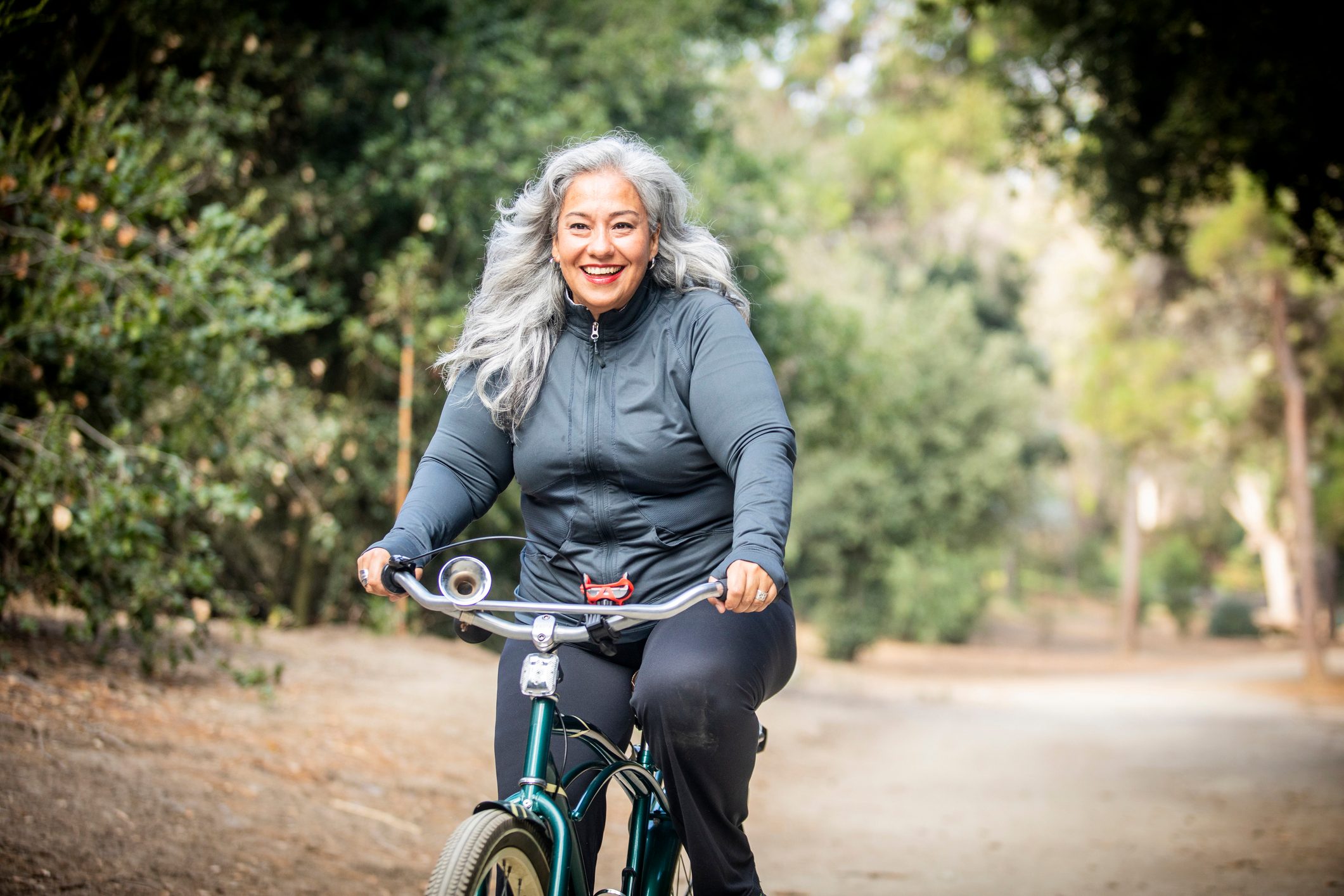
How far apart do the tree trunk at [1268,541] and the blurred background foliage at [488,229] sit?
22.0 ft

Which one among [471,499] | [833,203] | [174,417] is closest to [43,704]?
[174,417]

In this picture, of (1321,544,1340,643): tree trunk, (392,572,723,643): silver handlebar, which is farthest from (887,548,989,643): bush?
(392,572,723,643): silver handlebar

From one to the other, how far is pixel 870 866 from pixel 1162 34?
7.10 m

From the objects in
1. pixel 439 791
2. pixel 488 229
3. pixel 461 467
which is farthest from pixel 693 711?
pixel 488 229

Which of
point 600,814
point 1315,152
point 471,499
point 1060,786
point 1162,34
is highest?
point 1162,34

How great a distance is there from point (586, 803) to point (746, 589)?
0.74 m

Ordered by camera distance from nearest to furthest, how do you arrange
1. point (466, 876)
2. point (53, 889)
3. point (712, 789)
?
1. point (466, 876)
2. point (712, 789)
3. point (53, 889)

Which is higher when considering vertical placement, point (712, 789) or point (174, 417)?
point (174, 417)

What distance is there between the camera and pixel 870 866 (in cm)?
654

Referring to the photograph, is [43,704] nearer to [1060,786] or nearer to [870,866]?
[870,866]

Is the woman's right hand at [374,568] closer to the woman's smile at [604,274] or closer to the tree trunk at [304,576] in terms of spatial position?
the woman's smile at [604,274]

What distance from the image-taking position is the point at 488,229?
37.2 ft

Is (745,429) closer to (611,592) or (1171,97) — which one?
(611,592)

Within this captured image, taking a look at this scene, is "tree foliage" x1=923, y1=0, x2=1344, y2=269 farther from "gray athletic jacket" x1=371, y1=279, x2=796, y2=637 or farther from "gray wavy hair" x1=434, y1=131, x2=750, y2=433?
"gray athletic jacket" x1=371, y1=279, x2=796, y2=637
